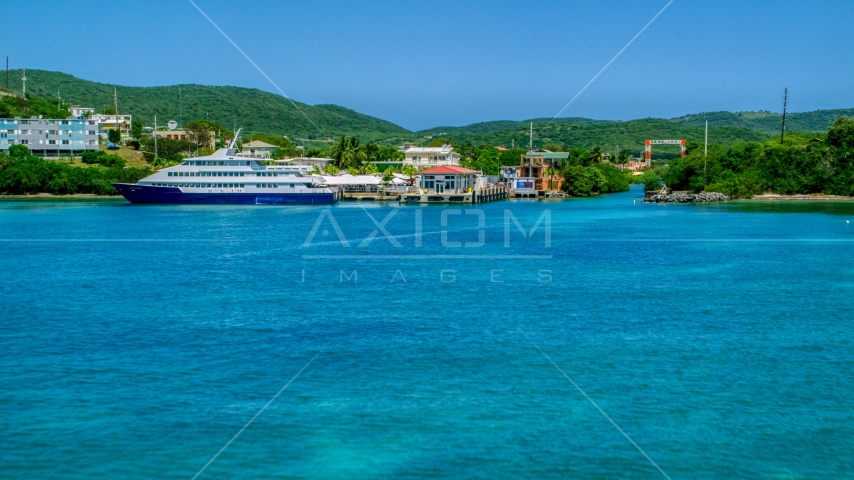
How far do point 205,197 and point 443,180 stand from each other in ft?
66.7

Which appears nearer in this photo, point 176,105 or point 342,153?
point 342,153

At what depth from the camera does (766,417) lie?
10.5m

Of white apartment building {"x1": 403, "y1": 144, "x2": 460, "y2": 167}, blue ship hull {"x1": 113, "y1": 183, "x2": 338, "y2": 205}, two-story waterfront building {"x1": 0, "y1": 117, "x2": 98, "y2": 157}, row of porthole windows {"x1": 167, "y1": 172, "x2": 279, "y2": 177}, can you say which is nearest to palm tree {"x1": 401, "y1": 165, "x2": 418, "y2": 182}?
white apartment building {"x1": 403, "y1": 144, "x2": 460, "y2": 167}

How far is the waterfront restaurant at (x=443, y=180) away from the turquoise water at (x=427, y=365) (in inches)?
1534

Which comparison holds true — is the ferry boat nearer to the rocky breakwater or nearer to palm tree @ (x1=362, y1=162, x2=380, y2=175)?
palm tree @ (x1=362, y1=162, x2=380, y2=175)

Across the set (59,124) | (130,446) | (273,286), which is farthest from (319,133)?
(130,446)

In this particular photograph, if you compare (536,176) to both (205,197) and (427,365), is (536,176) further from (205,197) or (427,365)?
(427,365)

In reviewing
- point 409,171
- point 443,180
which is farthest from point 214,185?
point 409,171

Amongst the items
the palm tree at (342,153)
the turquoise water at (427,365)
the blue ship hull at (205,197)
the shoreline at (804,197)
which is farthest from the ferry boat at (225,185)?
the shoreline at (804,197)

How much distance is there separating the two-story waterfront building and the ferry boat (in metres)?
19.6

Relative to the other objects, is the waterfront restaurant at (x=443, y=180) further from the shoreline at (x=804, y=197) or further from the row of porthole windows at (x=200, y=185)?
the shoreline at (x=804, y=197)

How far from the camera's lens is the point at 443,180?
67.1m

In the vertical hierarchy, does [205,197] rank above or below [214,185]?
below

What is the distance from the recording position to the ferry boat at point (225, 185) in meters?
60.6
